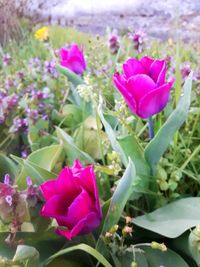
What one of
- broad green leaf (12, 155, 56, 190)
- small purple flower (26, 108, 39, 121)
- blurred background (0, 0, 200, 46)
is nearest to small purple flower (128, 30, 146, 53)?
small purple flower (26, 108, 39, 121)

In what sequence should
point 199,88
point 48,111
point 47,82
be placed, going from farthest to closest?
point 47,82 < point 48,111 < point 199,88

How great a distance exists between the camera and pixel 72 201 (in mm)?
480

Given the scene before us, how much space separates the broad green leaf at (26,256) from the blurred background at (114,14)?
38.8 inches

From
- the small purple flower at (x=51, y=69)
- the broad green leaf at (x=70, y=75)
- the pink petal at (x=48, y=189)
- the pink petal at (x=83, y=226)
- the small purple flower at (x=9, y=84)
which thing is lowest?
the pink petal at (x=83, y=226)

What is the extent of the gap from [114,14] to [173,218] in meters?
1.15

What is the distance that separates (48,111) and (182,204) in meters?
0.43

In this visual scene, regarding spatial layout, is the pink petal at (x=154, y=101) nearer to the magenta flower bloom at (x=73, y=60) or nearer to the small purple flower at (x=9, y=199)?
the small purple flower at (x=9, y=199)

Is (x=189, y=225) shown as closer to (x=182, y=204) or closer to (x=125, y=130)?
(x=182, y=204)

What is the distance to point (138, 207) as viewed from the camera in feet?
2.07

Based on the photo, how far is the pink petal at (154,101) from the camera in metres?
0.52

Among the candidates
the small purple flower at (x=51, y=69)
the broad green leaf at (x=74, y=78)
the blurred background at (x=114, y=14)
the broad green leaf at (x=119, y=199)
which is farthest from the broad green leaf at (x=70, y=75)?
the blurred background at (x=114, y=14)

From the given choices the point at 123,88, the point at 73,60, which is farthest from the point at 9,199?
the point at 73,60

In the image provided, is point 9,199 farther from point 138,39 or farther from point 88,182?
point 138,39

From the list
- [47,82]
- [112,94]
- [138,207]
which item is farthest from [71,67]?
[138,207]
